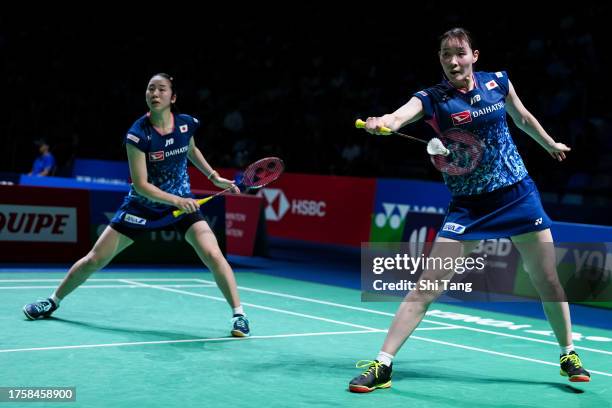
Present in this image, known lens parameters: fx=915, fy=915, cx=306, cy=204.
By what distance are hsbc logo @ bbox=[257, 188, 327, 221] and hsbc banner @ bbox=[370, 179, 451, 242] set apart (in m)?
1.29

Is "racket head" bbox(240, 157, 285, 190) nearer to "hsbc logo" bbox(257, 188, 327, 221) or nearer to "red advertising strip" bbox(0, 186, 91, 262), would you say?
"red advertising strip" bbox(0, 186, 91, 262)

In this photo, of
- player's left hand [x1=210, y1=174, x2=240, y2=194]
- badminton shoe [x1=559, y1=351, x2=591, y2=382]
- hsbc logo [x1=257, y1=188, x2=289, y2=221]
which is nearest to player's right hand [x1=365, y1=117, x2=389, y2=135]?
badminton shoe [x1=559, y1=351, x2=591, y2=382]

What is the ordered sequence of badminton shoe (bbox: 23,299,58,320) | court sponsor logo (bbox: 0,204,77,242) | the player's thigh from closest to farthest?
the player's thigh < badminton shoe (bbox: 23,299,58,320) < court sponsor logo (bbox: 0,204,77,242)

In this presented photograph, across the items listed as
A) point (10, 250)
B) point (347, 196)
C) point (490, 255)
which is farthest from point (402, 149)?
point (10, 250)

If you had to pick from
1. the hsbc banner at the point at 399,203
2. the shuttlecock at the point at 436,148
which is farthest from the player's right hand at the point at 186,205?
the hsbc banner at the point at 399,203

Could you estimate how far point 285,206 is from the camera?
51.6 ft

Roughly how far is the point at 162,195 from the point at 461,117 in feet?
7.59

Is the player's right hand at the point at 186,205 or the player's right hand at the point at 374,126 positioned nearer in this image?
the player's right hand at the point at 374,126

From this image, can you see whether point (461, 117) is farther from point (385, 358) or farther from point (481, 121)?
point (385, 358)

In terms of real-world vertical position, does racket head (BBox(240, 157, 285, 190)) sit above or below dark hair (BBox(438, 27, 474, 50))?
below

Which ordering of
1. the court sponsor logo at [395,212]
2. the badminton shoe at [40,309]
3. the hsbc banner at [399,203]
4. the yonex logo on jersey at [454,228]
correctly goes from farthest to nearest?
the court sponsor logo at [395,212]
the hsbc banner at [399,203]
the badminton shoe at [40,309]
the yonex logo on jersey at [454,228]

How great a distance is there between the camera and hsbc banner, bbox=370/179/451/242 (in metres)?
13.2

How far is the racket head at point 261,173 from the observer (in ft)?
21.9

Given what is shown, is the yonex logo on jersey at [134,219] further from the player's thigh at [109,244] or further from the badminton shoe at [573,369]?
the badminton shoe at [573,369]
